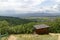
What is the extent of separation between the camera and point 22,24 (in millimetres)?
1984

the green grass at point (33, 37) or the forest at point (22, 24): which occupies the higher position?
the forest at point (22, 24)

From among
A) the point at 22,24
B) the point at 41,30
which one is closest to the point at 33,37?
the point at 41,30

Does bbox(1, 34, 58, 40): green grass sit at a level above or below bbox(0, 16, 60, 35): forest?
below

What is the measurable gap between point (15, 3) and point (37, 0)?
0.33 metres

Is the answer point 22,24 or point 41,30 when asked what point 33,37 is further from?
Result: point 22,24

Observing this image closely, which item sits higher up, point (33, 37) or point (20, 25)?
point (20, 25)

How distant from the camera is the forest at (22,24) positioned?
1.95 m

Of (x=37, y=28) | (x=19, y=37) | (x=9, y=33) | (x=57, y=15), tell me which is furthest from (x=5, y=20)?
(x=57, y=15)

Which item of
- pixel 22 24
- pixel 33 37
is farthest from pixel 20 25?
pixel 33 37

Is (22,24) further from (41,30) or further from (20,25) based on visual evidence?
(41,30)

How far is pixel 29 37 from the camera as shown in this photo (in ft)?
6.23

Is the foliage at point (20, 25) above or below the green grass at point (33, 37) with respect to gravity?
above

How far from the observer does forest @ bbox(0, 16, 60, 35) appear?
6.40 feet

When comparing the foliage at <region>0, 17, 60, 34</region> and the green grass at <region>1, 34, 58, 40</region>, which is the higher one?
the foliage at <region>0, 17, 60, 34</region>
